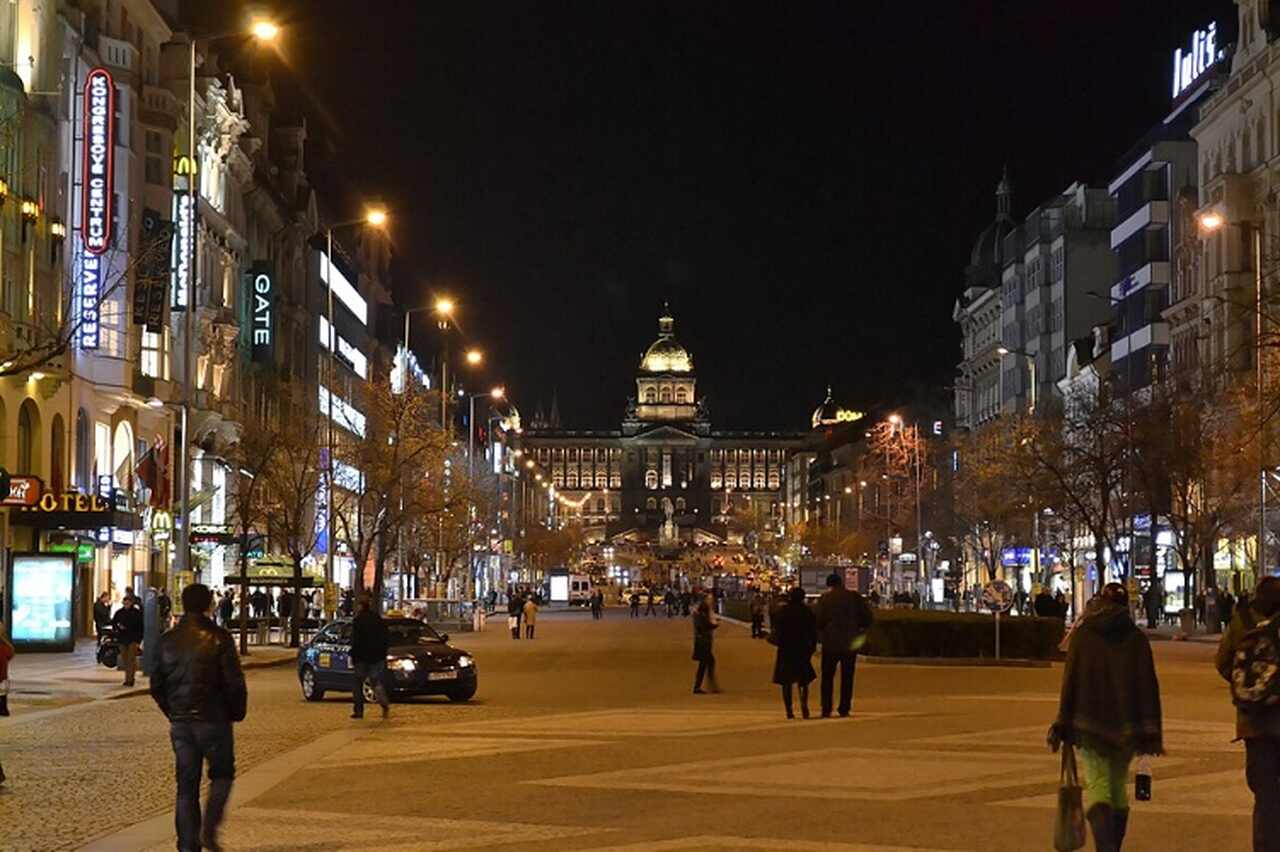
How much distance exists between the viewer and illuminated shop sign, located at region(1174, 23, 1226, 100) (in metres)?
92.0

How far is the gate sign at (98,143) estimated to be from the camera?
181ft

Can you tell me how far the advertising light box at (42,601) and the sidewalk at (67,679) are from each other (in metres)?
0.41

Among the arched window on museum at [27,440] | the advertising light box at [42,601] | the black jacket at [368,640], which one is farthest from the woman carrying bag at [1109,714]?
the arched window on museum at [27,440]

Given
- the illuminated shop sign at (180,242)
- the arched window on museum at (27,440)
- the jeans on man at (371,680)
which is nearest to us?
the jeans on man at (371,680)

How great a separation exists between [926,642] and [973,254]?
10804 centimetres

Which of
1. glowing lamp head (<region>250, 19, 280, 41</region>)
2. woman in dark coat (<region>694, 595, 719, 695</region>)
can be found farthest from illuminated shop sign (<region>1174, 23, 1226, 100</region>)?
woman in dark coat (<region>694, 595, 719, 695</region>)

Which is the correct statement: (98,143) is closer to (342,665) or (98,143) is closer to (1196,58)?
(342,665)

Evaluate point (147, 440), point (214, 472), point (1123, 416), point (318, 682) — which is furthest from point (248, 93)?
point (318, 682)

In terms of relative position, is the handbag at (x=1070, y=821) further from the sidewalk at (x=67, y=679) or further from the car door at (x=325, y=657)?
the car door at (x=325, y=657)

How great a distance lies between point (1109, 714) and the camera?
13.9m

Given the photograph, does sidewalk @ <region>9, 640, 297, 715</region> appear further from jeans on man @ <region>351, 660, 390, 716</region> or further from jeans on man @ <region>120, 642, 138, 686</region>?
jeans on man @ <region>351, 660, 390, 716</region>

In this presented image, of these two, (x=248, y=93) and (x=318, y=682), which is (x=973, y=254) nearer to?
(x=248, y=93)

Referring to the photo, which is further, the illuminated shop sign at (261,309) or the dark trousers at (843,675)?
the illuminated shop sign at (261,309)

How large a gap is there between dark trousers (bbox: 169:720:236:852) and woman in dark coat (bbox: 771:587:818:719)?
15661 millimetres
